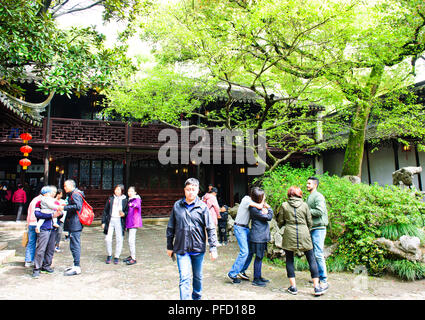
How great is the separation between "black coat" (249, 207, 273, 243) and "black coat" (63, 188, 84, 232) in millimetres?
3204

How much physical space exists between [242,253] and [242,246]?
0.38 ft

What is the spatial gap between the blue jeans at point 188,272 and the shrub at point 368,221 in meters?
3.37

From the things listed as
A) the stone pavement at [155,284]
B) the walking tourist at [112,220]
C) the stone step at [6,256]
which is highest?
the walking tourist at [112,220]

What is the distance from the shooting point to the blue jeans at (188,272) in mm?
3252

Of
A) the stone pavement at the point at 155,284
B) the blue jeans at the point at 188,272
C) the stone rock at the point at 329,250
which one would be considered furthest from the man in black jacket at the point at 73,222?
the stone rock at the point at 329,250

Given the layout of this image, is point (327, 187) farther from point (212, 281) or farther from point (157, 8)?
point (157, 8)

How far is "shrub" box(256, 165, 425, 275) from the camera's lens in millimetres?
5297

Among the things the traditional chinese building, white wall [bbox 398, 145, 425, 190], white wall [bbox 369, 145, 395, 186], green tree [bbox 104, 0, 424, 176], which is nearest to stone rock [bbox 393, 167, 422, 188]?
green tree [bbox 104, 0, 424, 176]

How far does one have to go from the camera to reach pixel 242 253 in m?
4.78

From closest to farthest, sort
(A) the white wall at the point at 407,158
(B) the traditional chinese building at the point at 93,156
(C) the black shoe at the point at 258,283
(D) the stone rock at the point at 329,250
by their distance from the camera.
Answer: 1. (C) the black shoe at the point at 258,283
2. (D) the stone rock at the point at 329,250
3. (B) the traditional chinese building at the point at 93,156
4. (A) the white wall at the point at 407,158

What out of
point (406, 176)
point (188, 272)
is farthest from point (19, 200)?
point (406, 176)

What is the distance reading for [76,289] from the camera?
14.4 feet

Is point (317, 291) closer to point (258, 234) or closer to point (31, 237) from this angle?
point (258, 234)

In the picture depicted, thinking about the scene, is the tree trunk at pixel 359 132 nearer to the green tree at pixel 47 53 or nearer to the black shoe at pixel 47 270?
the green tree at pixel 47 53
